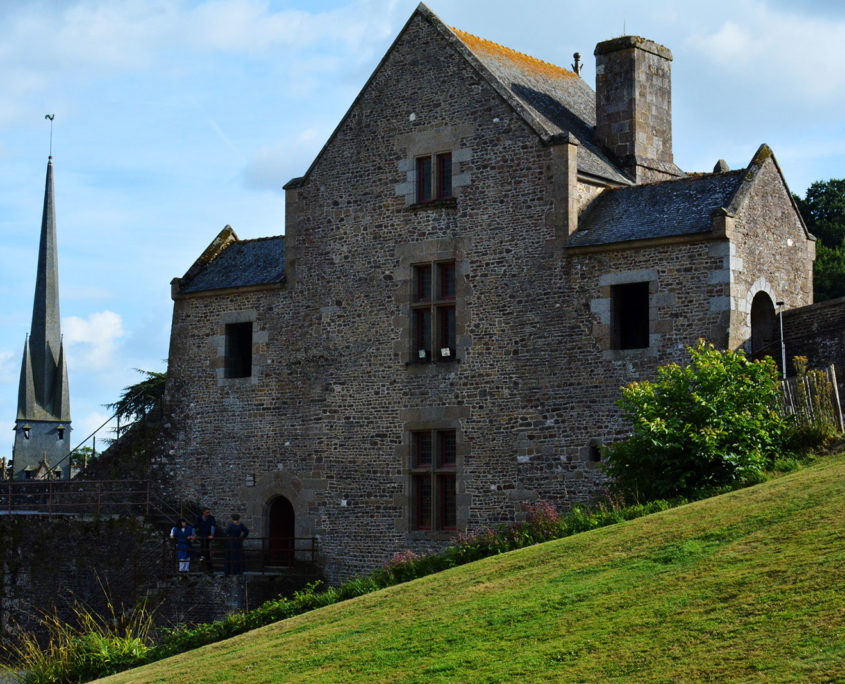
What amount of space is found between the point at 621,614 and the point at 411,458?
13.5 meters

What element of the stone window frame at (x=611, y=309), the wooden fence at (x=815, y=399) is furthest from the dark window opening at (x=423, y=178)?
the wooden fence at (x=815, y=399)

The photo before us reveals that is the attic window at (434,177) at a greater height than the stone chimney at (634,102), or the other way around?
the stone chimney at (634,102)

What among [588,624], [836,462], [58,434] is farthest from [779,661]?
[58,434]

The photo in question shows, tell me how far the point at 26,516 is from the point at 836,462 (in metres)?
17.7

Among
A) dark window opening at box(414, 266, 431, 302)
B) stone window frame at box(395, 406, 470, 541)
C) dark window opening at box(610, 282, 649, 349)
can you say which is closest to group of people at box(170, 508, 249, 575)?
stone window frame at box(395, 406, 470, 541)

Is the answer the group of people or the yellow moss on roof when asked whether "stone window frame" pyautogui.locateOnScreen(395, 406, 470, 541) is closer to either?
the group of people

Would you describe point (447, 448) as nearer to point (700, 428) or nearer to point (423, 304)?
point (423, 304)

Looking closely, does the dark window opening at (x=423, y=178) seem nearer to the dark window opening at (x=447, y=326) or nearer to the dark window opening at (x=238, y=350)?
the dark window opening at (x=447, y=326)

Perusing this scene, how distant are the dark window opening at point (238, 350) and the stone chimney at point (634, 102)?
28.9 ft

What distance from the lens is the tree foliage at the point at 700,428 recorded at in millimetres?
19953

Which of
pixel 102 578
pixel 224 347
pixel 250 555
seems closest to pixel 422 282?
pixel 224 347

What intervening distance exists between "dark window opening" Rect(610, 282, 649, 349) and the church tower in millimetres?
36325

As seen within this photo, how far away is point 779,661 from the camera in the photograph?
9969 millimetres

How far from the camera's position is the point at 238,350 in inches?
1147
